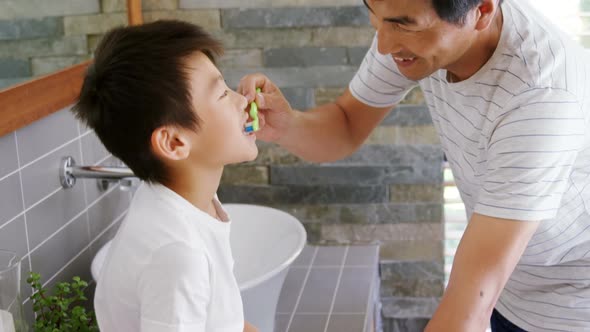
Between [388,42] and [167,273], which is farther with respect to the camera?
[388,42]

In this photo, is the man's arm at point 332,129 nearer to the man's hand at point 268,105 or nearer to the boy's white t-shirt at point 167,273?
the man's hand at point 268,105

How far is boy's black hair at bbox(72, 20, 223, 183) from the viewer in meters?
1.13

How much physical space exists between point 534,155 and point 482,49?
25cm

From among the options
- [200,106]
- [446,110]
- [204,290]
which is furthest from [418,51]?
[204,290]

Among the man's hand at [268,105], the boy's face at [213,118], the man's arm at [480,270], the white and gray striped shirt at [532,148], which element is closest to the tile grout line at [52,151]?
the man's hand at [268,105]

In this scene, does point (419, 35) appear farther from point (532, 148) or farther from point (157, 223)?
point (157, 223)

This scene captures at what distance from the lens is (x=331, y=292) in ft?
6.89

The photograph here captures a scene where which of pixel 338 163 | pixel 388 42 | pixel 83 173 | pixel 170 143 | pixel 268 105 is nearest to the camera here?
pixel 170 143

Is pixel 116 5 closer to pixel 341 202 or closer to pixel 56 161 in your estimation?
pixel 56 161

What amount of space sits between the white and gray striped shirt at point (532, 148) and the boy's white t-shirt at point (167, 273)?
0.46m

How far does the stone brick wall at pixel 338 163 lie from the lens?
7.72 feet

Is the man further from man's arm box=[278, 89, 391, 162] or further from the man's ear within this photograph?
man's arm box=[278, 89, 391, 162]

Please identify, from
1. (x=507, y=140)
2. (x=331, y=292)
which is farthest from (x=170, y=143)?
(x=331, y=292)

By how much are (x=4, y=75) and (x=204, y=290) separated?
761 mm
